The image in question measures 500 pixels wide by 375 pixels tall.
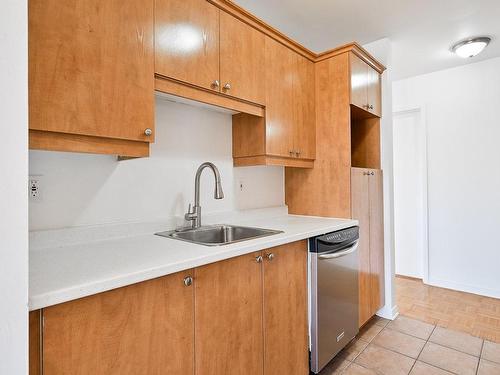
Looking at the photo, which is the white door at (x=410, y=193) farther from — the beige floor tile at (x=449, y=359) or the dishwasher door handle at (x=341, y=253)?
the dishwasher door handle at (x=341, y=253)

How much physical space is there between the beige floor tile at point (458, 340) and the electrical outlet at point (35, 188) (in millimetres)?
2738

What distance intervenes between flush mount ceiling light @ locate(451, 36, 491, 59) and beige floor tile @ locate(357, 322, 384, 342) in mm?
2636

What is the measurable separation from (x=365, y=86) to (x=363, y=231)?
120 cm

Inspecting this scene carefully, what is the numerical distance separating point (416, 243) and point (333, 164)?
2120 mm

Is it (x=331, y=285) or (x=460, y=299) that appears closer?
(x=331, y=285)

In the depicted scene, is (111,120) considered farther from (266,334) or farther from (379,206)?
(379,206)

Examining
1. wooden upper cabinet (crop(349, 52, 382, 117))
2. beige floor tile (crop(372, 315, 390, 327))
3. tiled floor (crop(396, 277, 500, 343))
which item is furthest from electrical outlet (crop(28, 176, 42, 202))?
tiled floor (crop(396, 277, 500, 343))

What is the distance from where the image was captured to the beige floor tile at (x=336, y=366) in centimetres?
181

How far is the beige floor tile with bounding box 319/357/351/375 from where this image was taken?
1.81m

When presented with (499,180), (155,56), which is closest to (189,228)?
(155,56)

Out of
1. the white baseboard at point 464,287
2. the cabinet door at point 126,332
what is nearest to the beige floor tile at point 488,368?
the white baseboard at point 464,287

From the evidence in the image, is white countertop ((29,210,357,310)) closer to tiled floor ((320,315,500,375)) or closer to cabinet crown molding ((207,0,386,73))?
tiled floor ((320,315,500,375))

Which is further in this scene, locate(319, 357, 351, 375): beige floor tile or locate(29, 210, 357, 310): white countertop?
locate(319, 357, 351, 375): beige floor tile

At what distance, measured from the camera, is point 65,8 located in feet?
3.44
